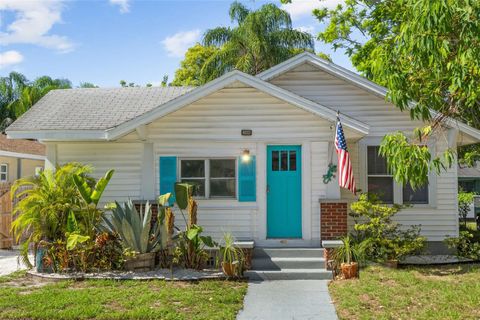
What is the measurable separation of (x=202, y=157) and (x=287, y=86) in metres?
3.32

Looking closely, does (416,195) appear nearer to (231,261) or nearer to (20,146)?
(231,261)

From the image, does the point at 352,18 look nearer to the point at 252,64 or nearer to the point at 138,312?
the point at 252,64

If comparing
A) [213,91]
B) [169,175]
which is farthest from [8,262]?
[213,91]

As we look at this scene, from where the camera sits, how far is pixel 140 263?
9453 millimetres

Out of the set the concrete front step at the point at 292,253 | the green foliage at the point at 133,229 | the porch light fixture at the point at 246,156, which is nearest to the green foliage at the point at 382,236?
the concrete front step at the point at 292,253

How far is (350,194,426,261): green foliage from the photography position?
10203mm

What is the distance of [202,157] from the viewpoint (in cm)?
1108

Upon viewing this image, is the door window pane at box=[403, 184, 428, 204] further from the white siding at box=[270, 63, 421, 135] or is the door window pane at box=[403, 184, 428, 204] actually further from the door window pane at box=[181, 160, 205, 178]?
the door window pane at box=[181, 160, 205, 178]

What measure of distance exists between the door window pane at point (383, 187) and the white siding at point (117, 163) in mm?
5954

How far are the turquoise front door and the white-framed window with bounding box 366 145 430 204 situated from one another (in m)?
2.40

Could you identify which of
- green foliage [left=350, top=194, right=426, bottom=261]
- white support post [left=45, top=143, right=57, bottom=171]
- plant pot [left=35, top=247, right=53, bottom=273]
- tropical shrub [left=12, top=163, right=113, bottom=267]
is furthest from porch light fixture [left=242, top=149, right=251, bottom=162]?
white support post [left=45, top=143, right=57, bottom=171]

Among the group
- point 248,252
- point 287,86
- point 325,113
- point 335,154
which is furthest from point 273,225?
point 287,86

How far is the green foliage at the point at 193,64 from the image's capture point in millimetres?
32688

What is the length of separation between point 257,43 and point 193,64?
8.68m
